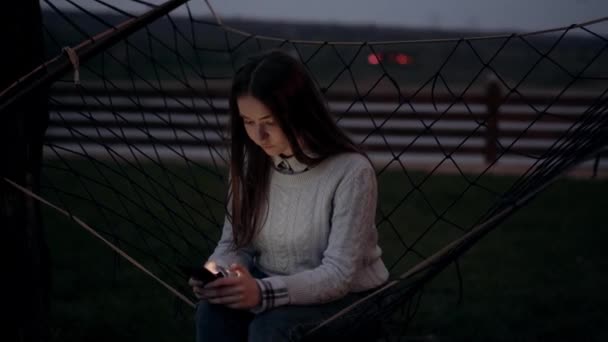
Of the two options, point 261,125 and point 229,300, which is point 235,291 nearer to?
point 229,300

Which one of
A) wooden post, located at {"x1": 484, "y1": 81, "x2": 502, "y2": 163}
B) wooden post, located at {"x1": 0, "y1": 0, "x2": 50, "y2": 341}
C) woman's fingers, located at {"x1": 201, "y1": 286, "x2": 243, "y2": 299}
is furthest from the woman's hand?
wooden post, located at {"x1": 484, "y1": 81, "x2": 502, "y2": 163}

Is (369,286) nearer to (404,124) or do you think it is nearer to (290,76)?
(290,76)

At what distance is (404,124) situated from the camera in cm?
894

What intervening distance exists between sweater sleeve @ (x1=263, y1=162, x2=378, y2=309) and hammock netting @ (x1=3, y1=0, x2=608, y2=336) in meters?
0.08

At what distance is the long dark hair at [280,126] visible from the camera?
1.43 m

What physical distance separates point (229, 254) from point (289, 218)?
17cm

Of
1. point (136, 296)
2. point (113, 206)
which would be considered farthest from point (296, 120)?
point (113, 206)

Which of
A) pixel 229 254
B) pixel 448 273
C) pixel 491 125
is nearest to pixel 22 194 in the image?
pixel 229 254

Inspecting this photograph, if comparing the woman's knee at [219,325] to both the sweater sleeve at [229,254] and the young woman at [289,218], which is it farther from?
the sweater sleeve at [229,254]

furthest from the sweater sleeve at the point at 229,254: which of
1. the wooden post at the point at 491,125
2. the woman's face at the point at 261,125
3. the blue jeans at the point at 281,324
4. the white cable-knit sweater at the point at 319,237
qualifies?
the wooden post at the point at 491,125

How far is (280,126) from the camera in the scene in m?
1.44

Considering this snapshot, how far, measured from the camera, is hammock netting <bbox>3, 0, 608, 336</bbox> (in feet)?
4.69

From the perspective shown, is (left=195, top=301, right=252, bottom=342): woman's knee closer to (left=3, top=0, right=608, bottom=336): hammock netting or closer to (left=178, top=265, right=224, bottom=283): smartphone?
(left=178, top=265, right=224, bottom=283): smartphone

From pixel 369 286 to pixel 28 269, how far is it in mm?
Answer: 845
